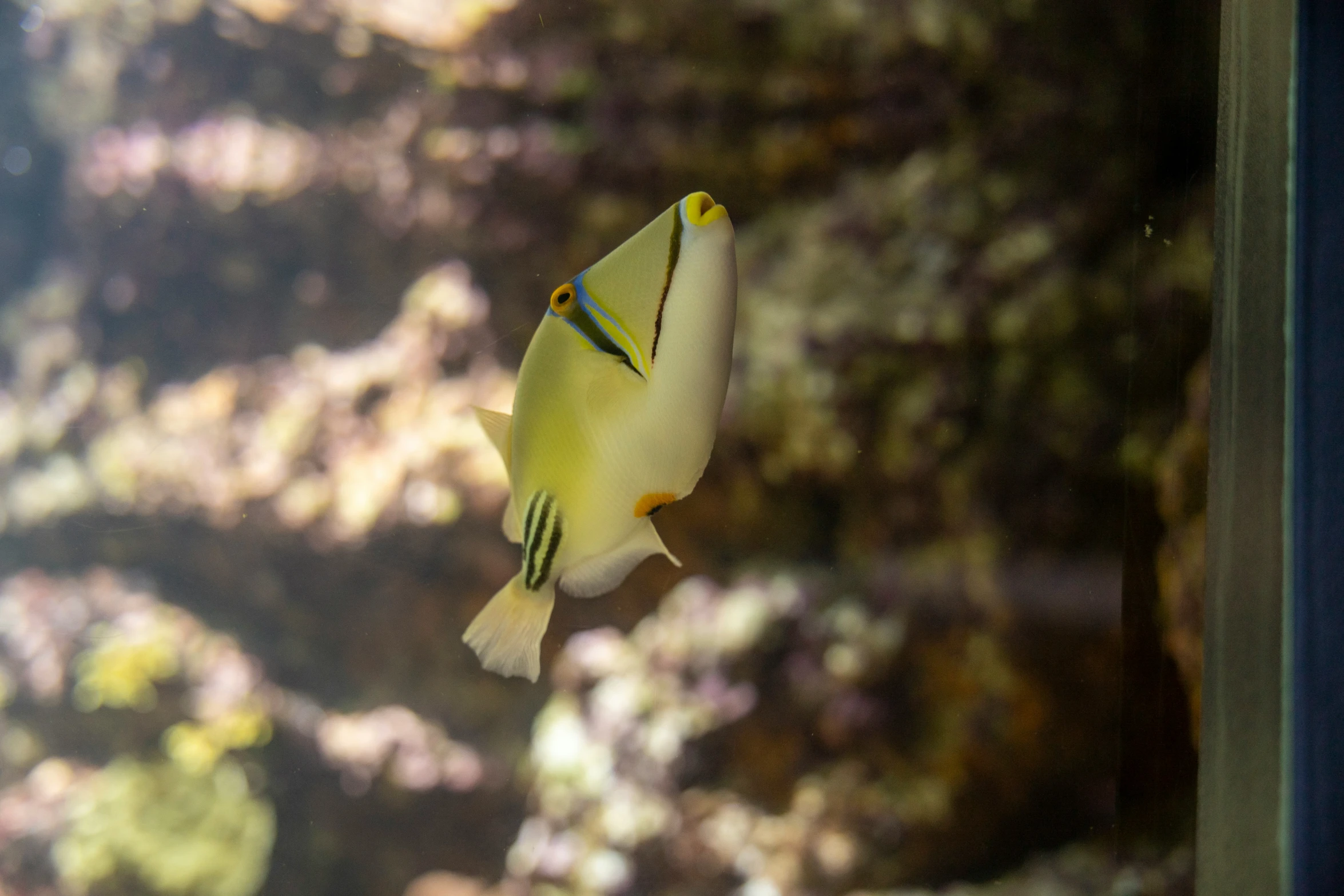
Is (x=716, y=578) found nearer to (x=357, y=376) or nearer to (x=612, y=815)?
(x=612, y=815)

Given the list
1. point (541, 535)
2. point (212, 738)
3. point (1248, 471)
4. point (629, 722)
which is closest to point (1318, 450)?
point (1248, 471)

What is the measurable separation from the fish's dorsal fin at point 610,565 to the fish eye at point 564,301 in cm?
22

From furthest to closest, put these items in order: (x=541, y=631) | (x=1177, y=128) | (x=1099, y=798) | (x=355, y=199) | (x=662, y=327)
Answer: (x=355, y=199) → (x=1099, y=798) → (x=1177, y=128) → (x=541, y=631) → (x=662, y=327)

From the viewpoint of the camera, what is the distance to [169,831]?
49.9 inches

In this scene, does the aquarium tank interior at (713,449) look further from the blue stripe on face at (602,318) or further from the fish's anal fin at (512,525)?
the blue stripe on face at (602,318)

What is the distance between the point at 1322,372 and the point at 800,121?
0.70 metres

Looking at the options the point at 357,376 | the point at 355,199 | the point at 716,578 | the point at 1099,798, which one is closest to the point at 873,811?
the point at 1099,798

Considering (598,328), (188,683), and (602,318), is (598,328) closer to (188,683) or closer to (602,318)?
(602,318)

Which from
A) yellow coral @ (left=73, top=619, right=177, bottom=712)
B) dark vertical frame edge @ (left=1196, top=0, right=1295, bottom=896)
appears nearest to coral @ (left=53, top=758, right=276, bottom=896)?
yellow coral @ (left=73, top=619, right=177, bottom=712)

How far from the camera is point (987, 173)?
3.33 feet

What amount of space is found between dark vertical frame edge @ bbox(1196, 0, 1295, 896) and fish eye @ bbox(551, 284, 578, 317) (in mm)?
675

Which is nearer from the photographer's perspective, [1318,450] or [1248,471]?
[1318,450]

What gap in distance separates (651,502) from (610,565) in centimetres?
13

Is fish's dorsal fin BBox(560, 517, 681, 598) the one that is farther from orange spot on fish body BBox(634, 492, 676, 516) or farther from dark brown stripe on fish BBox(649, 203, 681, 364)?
dark brown stripe on fish BBox(649, 203, 681, 364)
